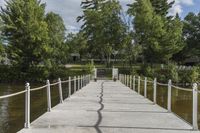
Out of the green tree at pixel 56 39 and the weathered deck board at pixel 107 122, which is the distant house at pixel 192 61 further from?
the weathered deck board at pixel 107 122

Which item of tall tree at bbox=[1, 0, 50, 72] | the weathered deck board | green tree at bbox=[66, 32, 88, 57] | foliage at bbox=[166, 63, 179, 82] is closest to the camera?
the weathered deck board

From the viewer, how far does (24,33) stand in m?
77.8

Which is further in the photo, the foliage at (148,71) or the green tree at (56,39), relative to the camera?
the green tree at (56,39)

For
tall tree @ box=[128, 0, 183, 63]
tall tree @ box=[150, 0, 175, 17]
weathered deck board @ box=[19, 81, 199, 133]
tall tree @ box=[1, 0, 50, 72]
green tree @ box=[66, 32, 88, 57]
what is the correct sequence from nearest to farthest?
weathered deck board @ box=[19, 81, 199, 133] < tall tree @ box=[1, 0, 50, 72] < tall tree @ box=[128, 0, 183, 63] < tall tree @ box=[150, 0, 175, 17] < green tree @ box=[66, 32, 88, 57]

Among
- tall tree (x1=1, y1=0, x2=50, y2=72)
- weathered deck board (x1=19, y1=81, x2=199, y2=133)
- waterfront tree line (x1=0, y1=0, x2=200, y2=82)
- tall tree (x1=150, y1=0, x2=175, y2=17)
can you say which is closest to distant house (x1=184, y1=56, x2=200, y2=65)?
waterfront tree line (x1=0, y1=0, x2=200, y2=82)

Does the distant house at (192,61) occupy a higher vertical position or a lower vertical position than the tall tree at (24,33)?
lower

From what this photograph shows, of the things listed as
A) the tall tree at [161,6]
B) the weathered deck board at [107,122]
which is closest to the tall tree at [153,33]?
the tall tree at [161,6]

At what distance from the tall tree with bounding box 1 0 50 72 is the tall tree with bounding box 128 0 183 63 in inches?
762

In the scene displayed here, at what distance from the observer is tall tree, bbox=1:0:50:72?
255 ft

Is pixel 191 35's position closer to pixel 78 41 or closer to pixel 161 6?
pixel 161 6

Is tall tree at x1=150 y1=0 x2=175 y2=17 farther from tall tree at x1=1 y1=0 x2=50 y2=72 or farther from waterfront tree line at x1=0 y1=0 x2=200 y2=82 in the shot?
tall tree at x1=1 y1=0 x2=50 y2=72

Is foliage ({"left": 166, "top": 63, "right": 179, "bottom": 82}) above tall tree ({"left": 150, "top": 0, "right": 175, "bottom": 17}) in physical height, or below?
below

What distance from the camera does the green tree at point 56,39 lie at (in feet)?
283

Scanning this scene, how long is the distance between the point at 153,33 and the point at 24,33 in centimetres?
2502
